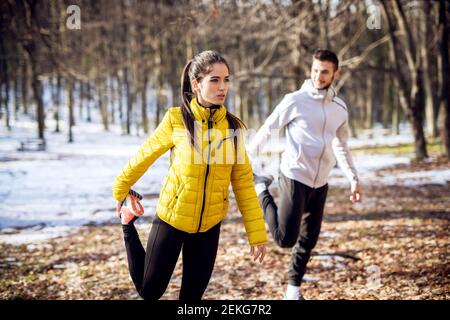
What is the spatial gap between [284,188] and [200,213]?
158 centimetres

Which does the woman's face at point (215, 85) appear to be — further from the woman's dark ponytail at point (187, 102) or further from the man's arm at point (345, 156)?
the man's arm at point (345, 156)

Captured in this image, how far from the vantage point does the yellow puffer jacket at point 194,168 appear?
2768 mm

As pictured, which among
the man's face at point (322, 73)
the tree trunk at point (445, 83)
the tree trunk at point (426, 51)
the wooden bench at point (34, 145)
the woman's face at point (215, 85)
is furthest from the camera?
the wooden bench at point (34, 145)

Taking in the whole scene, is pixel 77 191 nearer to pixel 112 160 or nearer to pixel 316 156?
pixel 112 160

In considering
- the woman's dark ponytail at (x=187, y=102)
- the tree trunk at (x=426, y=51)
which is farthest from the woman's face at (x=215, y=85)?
the tree trunk at (x=426, y=51)

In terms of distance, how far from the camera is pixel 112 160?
18.5 metres

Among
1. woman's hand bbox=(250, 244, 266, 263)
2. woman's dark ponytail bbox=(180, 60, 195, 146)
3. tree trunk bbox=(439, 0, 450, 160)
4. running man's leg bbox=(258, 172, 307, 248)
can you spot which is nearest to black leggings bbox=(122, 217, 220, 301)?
woman's hand bbox=(250, 244, 266, 263)

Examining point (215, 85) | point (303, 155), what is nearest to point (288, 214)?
point (303, 155)

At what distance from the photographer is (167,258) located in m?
2.90

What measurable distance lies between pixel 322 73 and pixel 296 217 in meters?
1.39

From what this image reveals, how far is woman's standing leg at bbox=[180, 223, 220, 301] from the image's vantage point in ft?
9.64

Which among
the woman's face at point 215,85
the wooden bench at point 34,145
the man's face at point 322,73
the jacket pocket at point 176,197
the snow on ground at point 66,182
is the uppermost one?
the man's face at point 322,73
